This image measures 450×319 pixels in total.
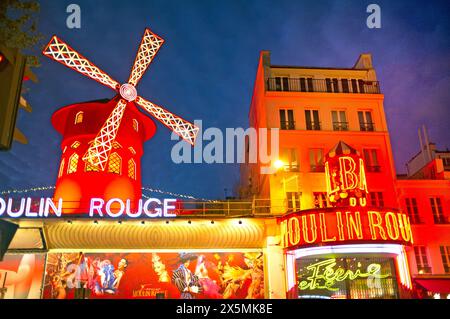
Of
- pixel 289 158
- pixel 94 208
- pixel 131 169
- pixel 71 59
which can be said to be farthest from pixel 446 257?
pixel 71 59

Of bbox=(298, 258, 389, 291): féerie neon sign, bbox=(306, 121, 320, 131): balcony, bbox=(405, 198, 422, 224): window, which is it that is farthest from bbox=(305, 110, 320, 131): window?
bbox=(298, 258, 389, 291): féerie neon sign

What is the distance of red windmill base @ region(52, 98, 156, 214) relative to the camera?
1736cm

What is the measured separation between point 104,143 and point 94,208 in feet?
10.8

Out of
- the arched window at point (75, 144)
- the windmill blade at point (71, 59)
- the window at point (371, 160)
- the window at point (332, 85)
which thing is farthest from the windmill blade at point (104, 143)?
the window at point (371, 160)

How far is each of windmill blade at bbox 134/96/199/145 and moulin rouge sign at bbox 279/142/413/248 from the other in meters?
7.56

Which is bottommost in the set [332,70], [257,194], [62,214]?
[62,214]

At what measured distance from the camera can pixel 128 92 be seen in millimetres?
19219

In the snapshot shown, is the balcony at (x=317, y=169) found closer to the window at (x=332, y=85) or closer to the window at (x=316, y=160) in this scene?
the window at (x=316, y=160)

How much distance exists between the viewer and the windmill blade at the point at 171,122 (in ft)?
66.9

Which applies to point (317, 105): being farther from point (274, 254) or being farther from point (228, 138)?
point (274, 254)

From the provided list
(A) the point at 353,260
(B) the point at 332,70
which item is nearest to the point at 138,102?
(B) the point at 332,70

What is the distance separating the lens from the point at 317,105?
19297 mm

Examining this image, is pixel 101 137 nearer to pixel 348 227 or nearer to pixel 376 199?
pixel 348 227

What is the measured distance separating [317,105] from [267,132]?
2.82m
